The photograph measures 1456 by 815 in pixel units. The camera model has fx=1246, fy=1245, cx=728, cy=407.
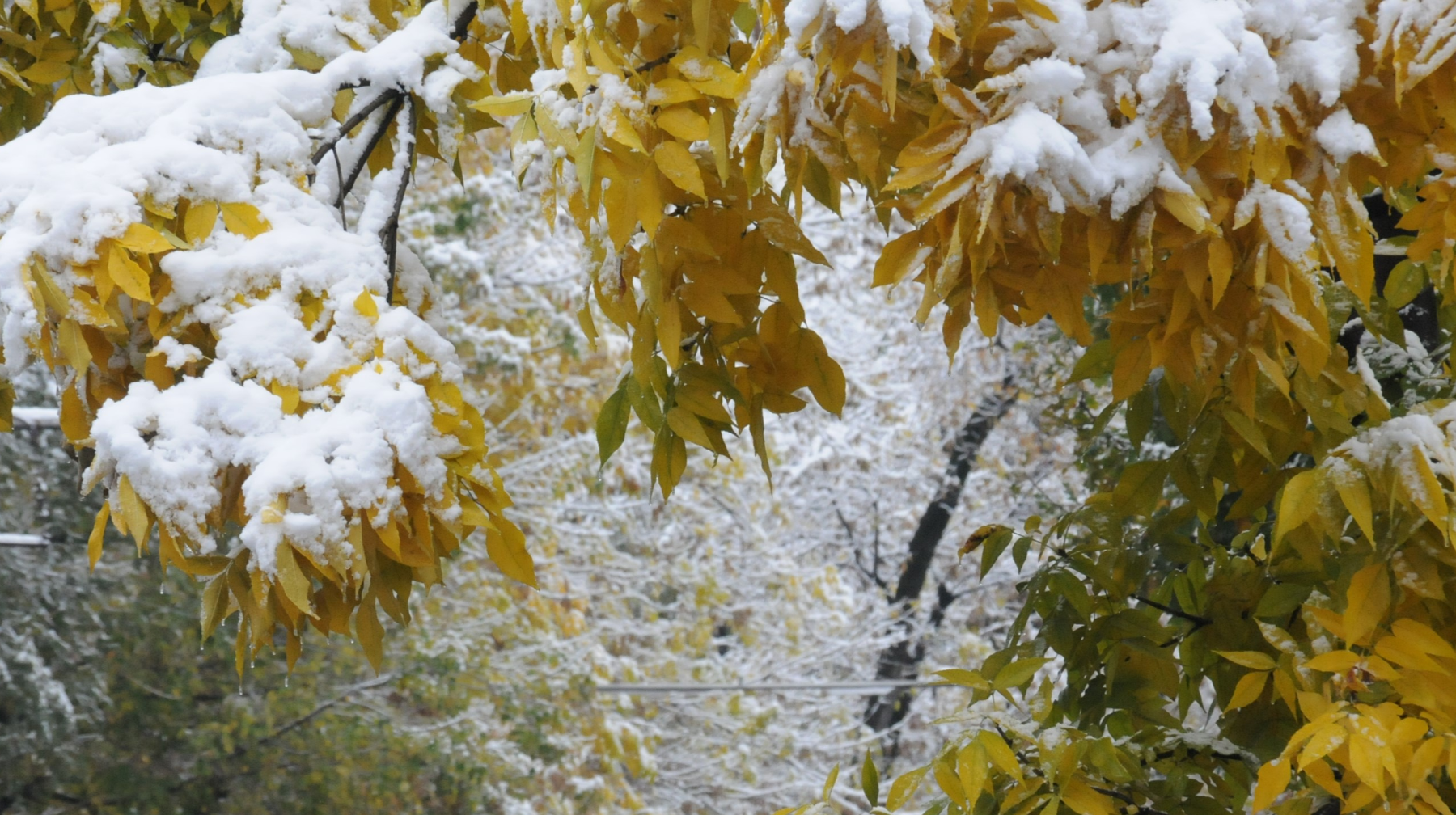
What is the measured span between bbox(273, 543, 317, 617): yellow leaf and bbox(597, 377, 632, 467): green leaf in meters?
0.41

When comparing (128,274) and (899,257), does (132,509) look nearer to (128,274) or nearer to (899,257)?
(128,274)

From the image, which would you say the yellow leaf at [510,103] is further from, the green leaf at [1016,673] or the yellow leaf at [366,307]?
the green leaf at [1016,673]

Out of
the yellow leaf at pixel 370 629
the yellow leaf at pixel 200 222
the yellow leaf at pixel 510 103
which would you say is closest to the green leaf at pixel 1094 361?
the yellow leaf at pixel 510 103

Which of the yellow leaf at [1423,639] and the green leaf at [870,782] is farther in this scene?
the green leaf at [870,782]

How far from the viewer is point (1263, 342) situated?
1.20 meters

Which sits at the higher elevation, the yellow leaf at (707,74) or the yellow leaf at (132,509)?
the yellow leaf at (707,74)

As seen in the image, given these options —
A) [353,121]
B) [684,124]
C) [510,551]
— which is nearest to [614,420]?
[510,551]

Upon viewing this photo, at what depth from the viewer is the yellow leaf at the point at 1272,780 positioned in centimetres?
122

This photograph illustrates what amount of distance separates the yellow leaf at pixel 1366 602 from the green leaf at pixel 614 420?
0.80 m

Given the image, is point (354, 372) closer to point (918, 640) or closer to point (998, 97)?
point (998, 97)

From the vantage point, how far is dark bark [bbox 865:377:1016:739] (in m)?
8.22

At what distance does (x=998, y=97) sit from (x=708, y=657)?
7.41 metres

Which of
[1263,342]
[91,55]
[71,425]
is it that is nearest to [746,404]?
[1263,342]

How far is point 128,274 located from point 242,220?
0.15 metres
